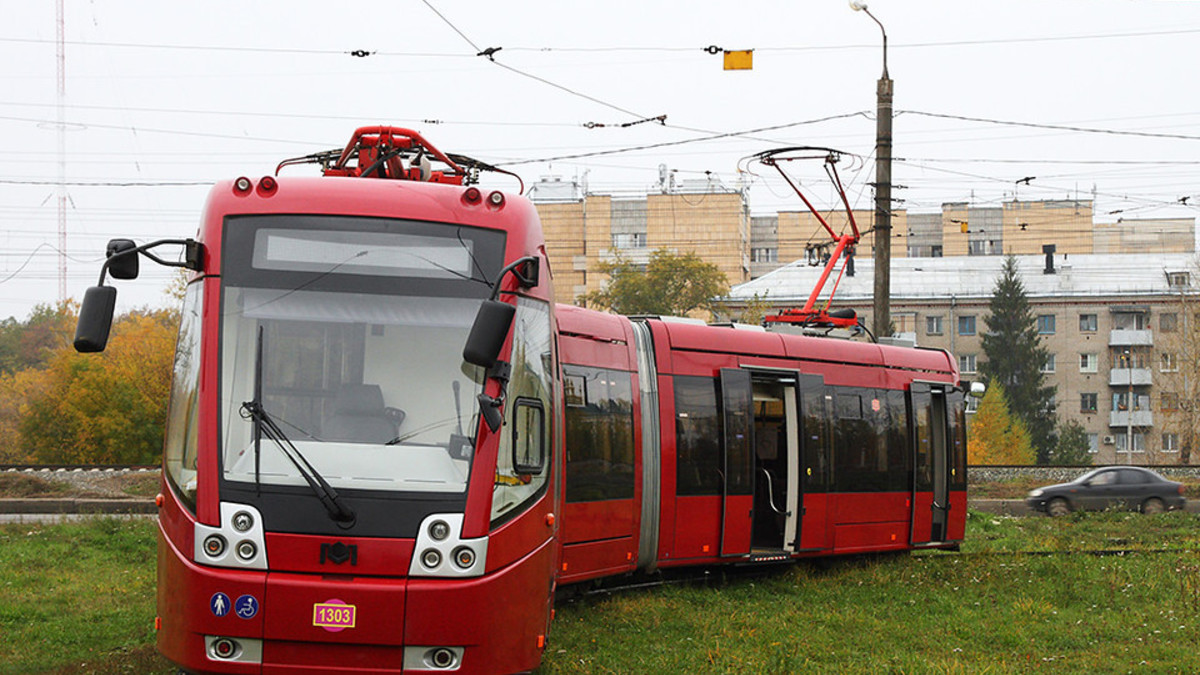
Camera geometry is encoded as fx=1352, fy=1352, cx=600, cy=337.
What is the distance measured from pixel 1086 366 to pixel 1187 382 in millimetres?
6708

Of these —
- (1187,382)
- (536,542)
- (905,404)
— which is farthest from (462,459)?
(1187,382)

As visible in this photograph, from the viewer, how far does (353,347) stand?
781cm

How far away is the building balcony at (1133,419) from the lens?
263ft

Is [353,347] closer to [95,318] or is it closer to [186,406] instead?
[186,406]

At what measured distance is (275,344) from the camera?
25.4ft

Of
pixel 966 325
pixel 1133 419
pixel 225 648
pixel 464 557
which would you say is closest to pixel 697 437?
pixel 464 557

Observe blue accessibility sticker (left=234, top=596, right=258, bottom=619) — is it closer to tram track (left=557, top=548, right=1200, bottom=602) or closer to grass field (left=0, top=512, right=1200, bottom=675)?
grass field (left=0, top=512, right=1200, bottom=675)

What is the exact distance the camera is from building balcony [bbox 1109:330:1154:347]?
262 feet

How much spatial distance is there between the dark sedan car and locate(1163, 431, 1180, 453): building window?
5173 centimetres

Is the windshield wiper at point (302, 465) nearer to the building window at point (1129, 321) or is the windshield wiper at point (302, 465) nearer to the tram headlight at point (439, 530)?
the tram headlight at point (439, 530)

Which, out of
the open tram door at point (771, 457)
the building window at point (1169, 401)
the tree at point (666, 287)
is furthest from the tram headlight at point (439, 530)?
the building window at point (1169, 401)

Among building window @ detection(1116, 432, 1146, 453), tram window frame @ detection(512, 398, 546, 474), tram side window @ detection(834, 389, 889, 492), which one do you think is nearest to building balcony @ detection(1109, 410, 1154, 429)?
building window @ detection(1116, 432, 1146, 453)

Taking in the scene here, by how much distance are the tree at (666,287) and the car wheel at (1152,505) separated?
4072cm

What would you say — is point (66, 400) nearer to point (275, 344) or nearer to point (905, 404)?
point (905, 404)
